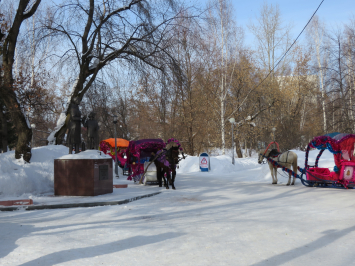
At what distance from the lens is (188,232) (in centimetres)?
620

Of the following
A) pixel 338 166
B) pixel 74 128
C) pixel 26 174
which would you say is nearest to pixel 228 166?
pixel 338 166

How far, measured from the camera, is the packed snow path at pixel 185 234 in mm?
4711

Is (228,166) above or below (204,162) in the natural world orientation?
below

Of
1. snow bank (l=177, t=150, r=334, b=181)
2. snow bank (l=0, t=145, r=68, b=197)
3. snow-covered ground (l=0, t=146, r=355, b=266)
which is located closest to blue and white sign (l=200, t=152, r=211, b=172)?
snow bank (l=177, t=150, r=334, b=181)

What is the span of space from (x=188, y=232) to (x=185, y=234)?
167 mm

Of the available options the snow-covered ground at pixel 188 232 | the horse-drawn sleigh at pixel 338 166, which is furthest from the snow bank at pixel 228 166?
the snow-covered ground at pixel 188 232

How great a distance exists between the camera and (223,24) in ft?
109

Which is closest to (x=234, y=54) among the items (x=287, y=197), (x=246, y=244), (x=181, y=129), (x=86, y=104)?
(x=181, y=129)

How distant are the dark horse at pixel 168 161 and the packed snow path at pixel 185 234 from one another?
3.92m

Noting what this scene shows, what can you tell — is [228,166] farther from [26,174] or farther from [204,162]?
[26,174]

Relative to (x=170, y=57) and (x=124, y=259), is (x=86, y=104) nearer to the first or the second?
(x=170, y=57)

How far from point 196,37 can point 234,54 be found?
21.4 meters

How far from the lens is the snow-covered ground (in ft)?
15.5

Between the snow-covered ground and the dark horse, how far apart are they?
2591 millimetres
